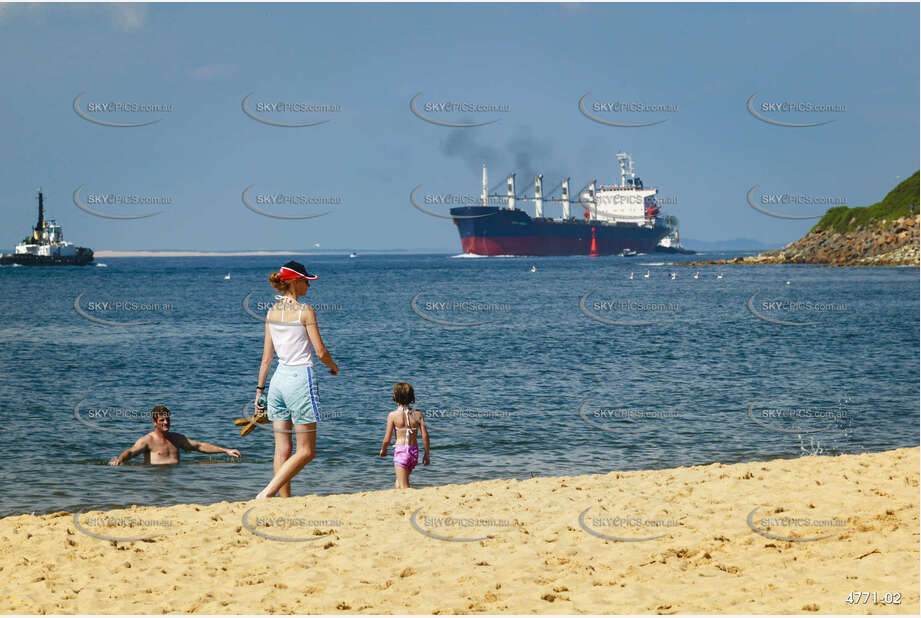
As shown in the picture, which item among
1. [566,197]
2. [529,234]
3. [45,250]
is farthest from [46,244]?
[566,197]

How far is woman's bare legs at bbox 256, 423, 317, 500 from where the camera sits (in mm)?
8141

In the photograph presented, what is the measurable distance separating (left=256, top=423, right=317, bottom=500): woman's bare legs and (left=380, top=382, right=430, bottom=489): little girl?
950mm

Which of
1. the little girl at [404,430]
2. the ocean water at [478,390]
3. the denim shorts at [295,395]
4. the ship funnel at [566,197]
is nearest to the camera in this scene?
the denim shorts at [295,395]

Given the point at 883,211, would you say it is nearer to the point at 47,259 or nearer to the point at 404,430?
the point at 404,430

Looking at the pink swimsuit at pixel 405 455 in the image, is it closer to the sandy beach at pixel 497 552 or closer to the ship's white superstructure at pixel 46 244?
the sandy beach at pixel 497 552

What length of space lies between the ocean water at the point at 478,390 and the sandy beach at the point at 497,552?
282 centimetres

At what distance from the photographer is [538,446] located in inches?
586

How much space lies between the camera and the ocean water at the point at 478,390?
13.1m

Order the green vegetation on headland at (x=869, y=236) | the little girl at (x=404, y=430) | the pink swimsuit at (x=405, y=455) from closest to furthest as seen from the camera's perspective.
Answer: the little girl at (x=404, y=430), the pink swimsuit at (x=405, y=455), the green vegetation on headland at (x=869, y=236)

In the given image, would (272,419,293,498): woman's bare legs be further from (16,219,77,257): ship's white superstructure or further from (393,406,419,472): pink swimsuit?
(16,219,77,257): ship's white superstructure

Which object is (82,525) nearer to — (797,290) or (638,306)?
(638,306)

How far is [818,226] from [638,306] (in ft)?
245

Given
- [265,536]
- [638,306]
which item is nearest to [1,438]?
[265,536]

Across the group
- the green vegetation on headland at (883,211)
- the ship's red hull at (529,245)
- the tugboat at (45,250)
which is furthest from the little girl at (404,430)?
the ship's red hull at (529,245)
